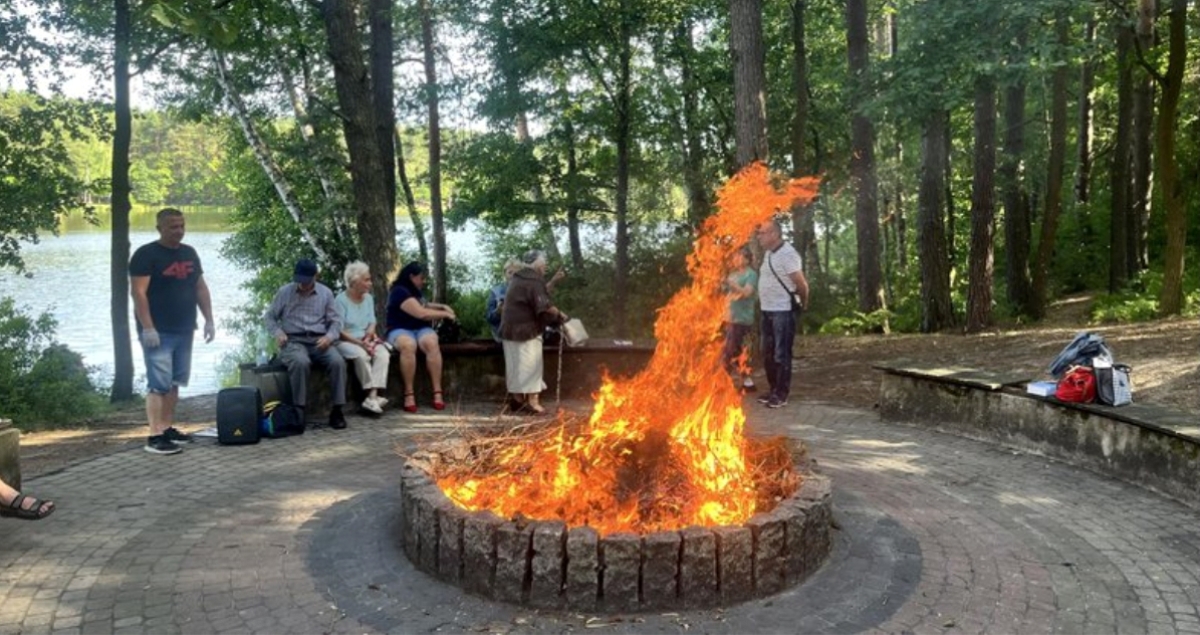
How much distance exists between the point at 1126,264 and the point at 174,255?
749 inches

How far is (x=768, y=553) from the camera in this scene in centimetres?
411

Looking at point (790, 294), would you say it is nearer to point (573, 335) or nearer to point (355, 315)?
point (573, 335)

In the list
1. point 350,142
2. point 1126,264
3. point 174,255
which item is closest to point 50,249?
point 350,142

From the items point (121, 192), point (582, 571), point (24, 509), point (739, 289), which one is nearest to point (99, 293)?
point (121, 192)

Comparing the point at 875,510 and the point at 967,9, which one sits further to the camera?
the point at 967,9

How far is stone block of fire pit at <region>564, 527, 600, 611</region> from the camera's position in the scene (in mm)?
3891

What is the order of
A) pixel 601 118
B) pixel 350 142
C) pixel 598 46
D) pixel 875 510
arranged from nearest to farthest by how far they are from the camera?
pixel 875 510 → pixel 350 142 → pixel 598 46 → pixel 601 118

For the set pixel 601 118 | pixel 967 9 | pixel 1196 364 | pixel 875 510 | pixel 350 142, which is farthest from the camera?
pixel 601 118

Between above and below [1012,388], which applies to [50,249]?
above

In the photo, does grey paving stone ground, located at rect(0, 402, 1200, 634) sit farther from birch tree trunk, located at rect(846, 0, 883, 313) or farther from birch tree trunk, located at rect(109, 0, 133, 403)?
birch tree trunk, located at rect(846, 0, 883, 313)

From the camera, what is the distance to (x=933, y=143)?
571 inches

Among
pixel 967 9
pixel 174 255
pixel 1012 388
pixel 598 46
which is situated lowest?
pixel 1012 388

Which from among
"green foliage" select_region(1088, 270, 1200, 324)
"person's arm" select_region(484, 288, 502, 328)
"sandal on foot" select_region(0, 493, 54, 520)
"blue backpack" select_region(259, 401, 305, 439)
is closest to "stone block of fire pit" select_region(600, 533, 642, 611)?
"sandal on foot" select_region(0, 493, 54, 520)

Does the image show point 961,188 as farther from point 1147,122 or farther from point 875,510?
point 875,510
